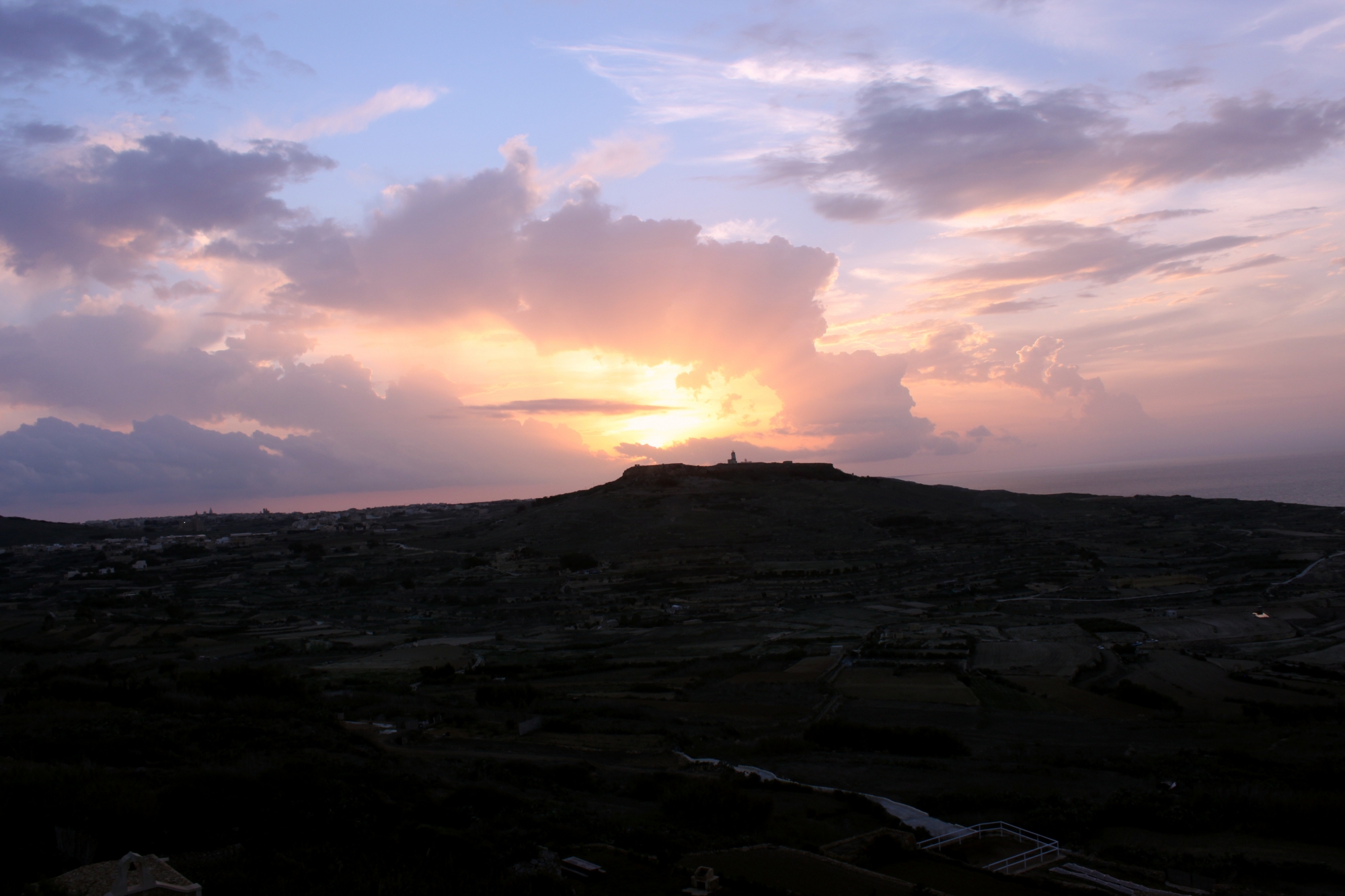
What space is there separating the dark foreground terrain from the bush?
11 centimetres

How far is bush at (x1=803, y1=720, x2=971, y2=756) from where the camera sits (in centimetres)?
2330

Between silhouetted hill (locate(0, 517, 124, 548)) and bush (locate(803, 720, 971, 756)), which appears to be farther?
→ silhouetted hill (locate(0, 517, 124, 548))

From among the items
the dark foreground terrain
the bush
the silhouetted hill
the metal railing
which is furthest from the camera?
the silhouetted hill

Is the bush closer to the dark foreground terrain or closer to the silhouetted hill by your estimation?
the dark foreground terrain

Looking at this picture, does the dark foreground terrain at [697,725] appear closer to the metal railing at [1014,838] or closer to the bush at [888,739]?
the bush at [888,739]

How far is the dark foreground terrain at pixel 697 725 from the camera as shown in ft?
40.2

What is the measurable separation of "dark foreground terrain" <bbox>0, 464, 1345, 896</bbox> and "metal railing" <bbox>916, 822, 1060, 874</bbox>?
0.31 m

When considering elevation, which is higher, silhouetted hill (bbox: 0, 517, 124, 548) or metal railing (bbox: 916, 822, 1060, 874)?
metal railing (bbox: 916, 822, 1060, 874)

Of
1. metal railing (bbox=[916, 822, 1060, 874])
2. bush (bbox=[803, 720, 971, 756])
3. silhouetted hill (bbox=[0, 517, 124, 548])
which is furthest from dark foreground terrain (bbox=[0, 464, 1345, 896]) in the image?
silhouetted hill (bbox=[0, 517, 124, 548])

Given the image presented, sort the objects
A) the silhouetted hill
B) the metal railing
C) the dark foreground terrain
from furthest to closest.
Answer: the silhouetted hill → the metal railing → the dark foreground terrain

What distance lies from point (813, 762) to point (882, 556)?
65.9 metres

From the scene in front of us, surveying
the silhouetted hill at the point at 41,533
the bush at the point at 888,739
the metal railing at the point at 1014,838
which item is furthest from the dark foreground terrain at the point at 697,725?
the silhouetted hill at the point at 41,533

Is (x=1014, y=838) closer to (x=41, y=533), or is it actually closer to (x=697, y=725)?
(x=697, y=725)

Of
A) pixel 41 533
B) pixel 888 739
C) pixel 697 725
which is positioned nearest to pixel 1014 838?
pixel 888 739
